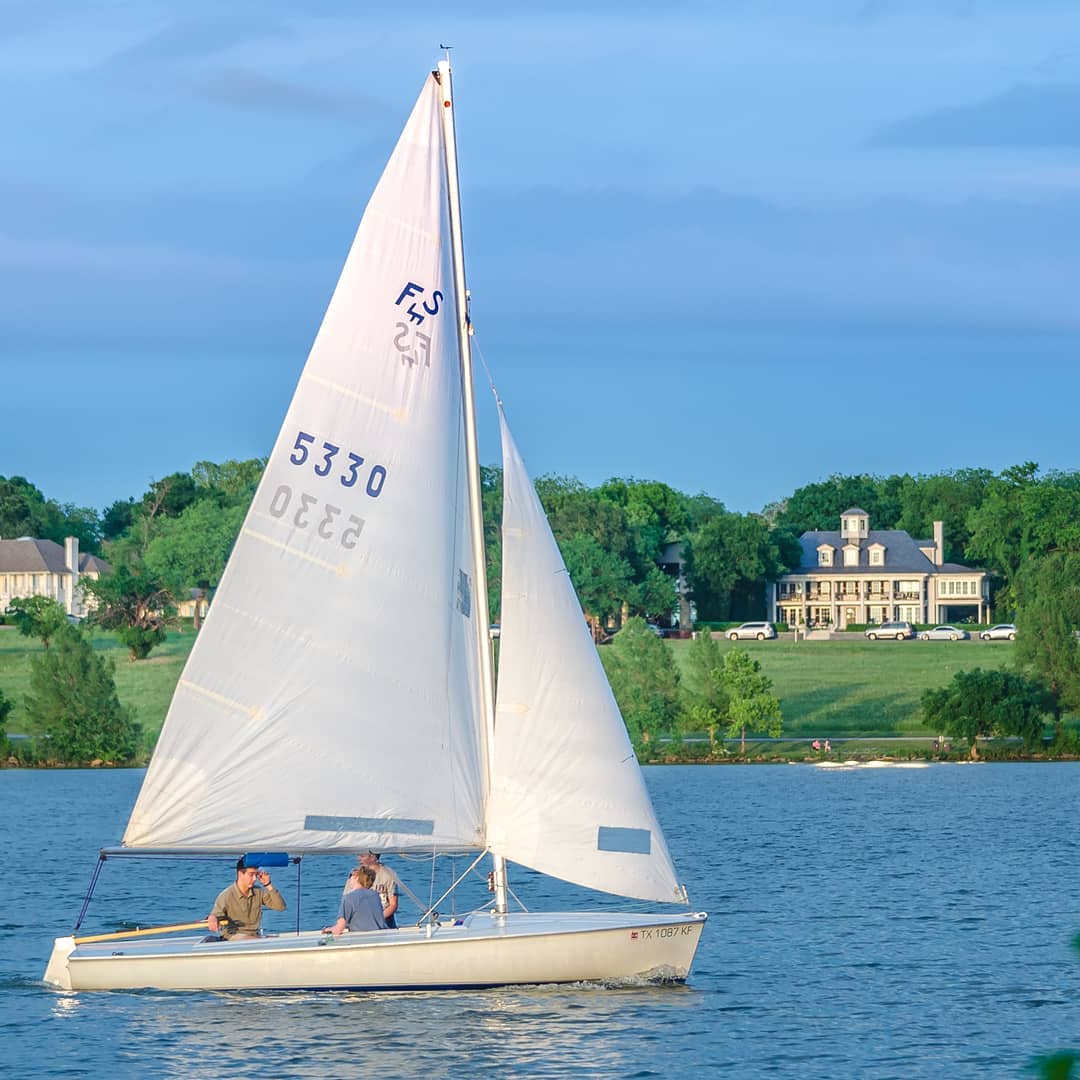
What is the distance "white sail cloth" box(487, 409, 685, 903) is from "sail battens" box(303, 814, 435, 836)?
987 mm

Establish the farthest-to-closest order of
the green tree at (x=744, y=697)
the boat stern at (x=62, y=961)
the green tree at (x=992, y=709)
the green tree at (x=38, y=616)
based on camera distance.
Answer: the green tree at (x=38, y=616) < the green tree at (x=744, y=697) < the green tree at (x=992, y=709) < the boat stern at (x=62, y=961)

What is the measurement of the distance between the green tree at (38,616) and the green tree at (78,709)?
20.3 meters

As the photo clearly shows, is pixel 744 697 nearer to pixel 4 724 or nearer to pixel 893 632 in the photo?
pixel 4 724

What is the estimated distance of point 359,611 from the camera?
3070cm

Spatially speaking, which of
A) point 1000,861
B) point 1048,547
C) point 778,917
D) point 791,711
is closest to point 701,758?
point 791,711

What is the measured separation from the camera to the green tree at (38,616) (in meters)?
138

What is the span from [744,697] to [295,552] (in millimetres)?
85589

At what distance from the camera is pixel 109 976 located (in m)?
30.7

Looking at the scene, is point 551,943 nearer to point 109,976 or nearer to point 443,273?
point 109,976

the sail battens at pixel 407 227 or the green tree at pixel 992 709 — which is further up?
the sail battens at pixel 407 227

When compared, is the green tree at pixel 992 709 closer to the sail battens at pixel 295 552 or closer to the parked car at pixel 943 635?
the parked car at pixel 943 635

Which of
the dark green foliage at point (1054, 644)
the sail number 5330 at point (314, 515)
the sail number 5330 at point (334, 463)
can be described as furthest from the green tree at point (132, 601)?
the sail number 5330 at point (334, 463)

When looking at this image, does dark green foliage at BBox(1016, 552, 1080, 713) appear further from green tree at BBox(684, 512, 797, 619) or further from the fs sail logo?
the fs sail logo

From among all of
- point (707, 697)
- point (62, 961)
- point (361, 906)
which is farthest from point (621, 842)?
point (707, 697)
